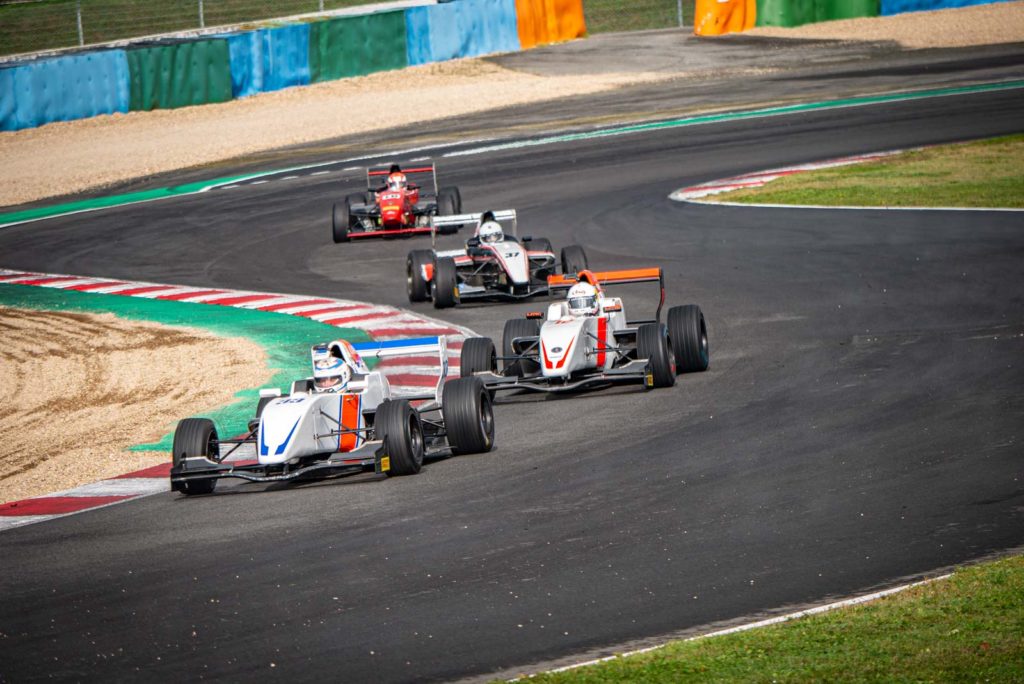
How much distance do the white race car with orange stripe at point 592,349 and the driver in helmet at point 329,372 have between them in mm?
2073

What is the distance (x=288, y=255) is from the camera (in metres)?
24.4

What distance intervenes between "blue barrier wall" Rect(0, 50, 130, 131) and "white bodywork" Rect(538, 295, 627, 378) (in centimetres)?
2819

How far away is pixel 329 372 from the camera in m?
12.0

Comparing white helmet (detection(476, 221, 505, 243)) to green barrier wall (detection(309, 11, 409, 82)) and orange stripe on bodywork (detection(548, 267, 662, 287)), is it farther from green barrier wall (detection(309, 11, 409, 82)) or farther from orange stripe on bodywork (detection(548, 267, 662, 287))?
green barrier wall (detection(309, 11, 409, 82))

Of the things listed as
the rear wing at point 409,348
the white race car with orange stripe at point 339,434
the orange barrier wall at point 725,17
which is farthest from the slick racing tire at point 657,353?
the orange barrier wall at point 725,17

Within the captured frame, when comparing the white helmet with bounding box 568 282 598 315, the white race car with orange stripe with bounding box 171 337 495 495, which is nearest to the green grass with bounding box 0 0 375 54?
the white helmet with bounding box 568 282 598 315

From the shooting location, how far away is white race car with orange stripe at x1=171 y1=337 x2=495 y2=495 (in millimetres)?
11305

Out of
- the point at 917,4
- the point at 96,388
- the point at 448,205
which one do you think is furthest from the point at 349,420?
the point at 917,4

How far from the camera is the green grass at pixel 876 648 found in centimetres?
654

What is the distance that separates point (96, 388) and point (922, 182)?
15.4m

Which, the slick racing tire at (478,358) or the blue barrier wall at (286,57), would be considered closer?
the slick racing tire at (478,358)

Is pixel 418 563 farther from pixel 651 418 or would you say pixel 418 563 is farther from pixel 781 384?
pixel 781 384

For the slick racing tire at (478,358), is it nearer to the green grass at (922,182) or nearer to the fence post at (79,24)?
the green grass at (922,182)

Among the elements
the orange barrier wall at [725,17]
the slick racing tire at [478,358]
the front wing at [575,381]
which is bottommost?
the front wing at [575,381]
